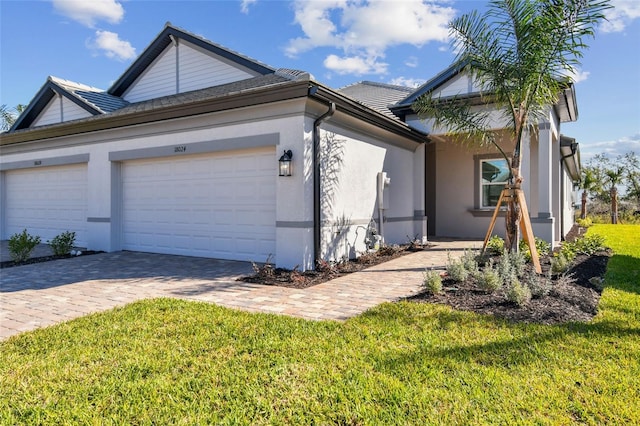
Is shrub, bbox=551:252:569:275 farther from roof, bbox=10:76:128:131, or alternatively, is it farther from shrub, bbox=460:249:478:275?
roof, bbox=10:76:128:131

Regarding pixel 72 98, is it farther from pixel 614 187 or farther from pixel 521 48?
pixel 614 187

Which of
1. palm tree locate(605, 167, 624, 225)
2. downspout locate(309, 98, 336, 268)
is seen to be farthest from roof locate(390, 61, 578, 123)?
palm tree locate(605, 167, 624, 225)

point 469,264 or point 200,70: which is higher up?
point 200,70

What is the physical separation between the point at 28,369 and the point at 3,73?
11612 millimetres

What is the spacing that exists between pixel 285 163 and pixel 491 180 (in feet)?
29.6

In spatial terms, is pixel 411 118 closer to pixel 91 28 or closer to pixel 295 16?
pixel 295 16

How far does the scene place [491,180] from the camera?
1359 centimetres

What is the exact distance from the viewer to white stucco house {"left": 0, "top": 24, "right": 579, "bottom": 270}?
7770mm

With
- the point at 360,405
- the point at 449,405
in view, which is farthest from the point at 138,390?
the point at 449,405

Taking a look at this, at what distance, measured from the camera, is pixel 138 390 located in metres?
2.89

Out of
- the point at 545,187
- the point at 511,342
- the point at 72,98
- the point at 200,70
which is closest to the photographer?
the point at 511,342

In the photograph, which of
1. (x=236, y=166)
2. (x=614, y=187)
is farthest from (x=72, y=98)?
(x=614, y=187)

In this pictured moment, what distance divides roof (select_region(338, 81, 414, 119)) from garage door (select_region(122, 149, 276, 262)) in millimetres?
5873

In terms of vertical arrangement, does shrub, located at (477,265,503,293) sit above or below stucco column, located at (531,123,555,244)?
below
